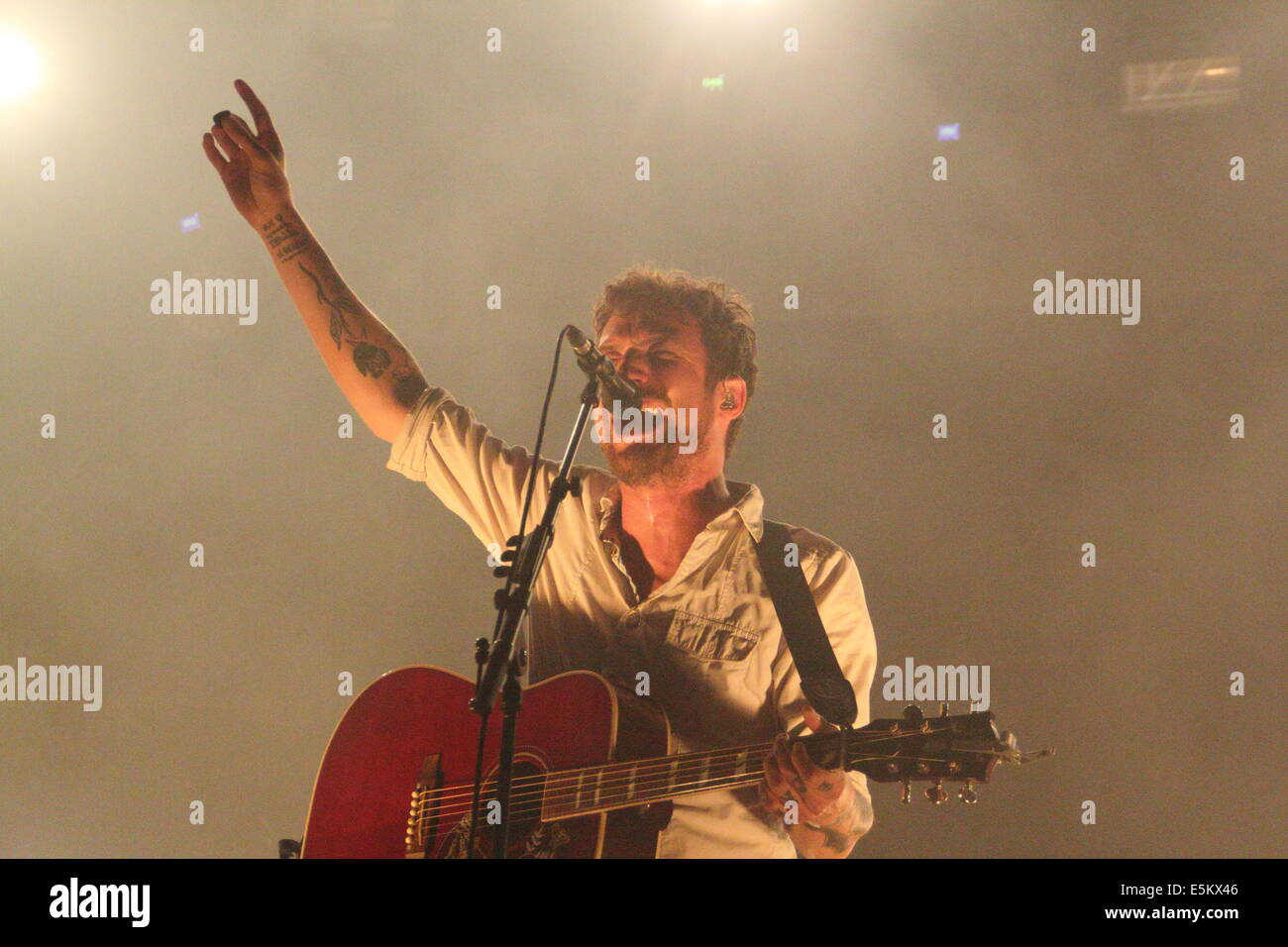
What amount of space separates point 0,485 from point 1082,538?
3430mm

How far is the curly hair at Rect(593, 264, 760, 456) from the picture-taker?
132 inches

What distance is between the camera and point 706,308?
338cm

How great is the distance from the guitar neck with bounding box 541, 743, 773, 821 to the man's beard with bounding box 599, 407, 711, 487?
817mm

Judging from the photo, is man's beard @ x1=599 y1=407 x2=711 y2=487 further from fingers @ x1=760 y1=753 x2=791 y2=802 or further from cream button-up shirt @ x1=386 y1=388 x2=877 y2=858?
fingers @ x1=760 y1=753 x2=791 y2=802

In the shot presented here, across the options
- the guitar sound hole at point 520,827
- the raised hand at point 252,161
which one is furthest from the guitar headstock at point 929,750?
the raised hand at point 252,161

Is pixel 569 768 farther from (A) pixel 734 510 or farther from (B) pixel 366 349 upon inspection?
(B) pixel 366 349

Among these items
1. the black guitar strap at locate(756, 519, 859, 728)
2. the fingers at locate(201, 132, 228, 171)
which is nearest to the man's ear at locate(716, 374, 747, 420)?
the black guitar strap at locate(756, 519, 859, 728)

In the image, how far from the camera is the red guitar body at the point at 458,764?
2.96m

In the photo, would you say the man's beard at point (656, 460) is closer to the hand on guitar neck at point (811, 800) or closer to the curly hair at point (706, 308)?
the curly hair at point (706, 308)

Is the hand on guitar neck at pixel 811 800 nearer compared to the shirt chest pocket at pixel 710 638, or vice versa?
the hand on guitar neck at pixel 811 800

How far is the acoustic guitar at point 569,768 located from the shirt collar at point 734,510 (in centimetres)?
51

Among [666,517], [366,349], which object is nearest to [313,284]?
[366,349]

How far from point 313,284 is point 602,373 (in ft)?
3.60
